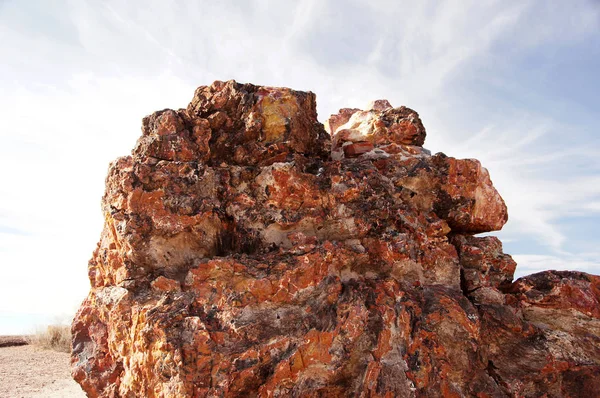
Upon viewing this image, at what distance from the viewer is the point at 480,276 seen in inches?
194

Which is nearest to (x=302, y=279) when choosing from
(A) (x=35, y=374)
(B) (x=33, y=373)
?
(A) (x=35, y=374)

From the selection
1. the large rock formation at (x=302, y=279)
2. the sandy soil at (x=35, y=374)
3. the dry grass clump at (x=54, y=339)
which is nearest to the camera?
the large rock formation at (x=302, y=279)

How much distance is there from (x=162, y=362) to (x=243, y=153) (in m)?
2.25

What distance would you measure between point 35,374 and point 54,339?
3.42 meters

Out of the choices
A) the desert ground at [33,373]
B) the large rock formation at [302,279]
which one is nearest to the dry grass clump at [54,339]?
the desert ground at [33,373]

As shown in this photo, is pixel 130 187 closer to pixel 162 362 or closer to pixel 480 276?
pixel 162 362

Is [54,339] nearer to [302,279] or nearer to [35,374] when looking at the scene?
[35,374]

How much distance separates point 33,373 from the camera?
27.3ft

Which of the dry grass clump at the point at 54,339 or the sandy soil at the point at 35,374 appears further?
the dry grass clump at the point at 54,339

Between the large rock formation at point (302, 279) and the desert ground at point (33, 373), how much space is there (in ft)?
11.2

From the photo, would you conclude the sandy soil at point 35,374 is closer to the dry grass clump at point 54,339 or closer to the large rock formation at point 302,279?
the dry grass clump at point 54,339

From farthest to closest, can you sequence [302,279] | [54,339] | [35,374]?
[54,339], [35,374], [302,279]

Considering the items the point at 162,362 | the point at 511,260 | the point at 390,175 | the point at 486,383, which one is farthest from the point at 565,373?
the point at 162,362

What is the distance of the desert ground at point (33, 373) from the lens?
7051 millimetres
